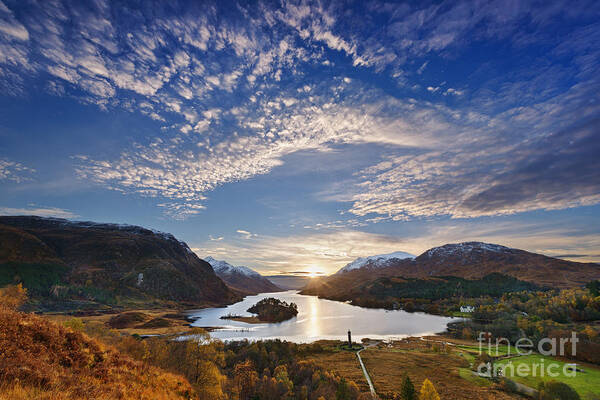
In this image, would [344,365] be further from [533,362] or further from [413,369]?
[533,362]

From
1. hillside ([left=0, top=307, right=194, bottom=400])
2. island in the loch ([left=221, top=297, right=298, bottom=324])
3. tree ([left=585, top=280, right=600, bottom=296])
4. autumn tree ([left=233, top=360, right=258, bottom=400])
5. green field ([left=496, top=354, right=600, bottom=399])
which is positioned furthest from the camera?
island in the loch ([left=221, top=297, right=298, bottom=324])

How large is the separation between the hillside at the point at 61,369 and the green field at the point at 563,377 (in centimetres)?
4801

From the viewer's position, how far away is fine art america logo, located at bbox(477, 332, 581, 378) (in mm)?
43688

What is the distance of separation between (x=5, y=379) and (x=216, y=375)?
1016 inches

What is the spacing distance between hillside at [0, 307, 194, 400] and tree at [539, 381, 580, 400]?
1561 inches

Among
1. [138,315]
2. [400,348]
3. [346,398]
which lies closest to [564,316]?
[400,348]

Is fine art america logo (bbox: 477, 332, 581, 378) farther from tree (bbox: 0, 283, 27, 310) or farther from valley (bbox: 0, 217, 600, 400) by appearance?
tree (bbox: 0, 283, 27, 310)

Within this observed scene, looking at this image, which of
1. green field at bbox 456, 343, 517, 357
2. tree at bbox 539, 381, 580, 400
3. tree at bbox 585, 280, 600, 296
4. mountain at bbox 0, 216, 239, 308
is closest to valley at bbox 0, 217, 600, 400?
tree at bbox 585, 280, 600, 296

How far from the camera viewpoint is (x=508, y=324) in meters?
79.0

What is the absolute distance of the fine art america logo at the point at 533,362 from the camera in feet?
143

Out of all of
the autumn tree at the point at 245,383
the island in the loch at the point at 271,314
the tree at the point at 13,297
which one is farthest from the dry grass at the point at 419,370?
the island in the loch at the point at 271,314

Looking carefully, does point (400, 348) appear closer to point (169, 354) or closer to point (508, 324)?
point (508, 324)

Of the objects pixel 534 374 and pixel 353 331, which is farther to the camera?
pixel 353 331

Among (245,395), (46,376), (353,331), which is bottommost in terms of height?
(353,331)
